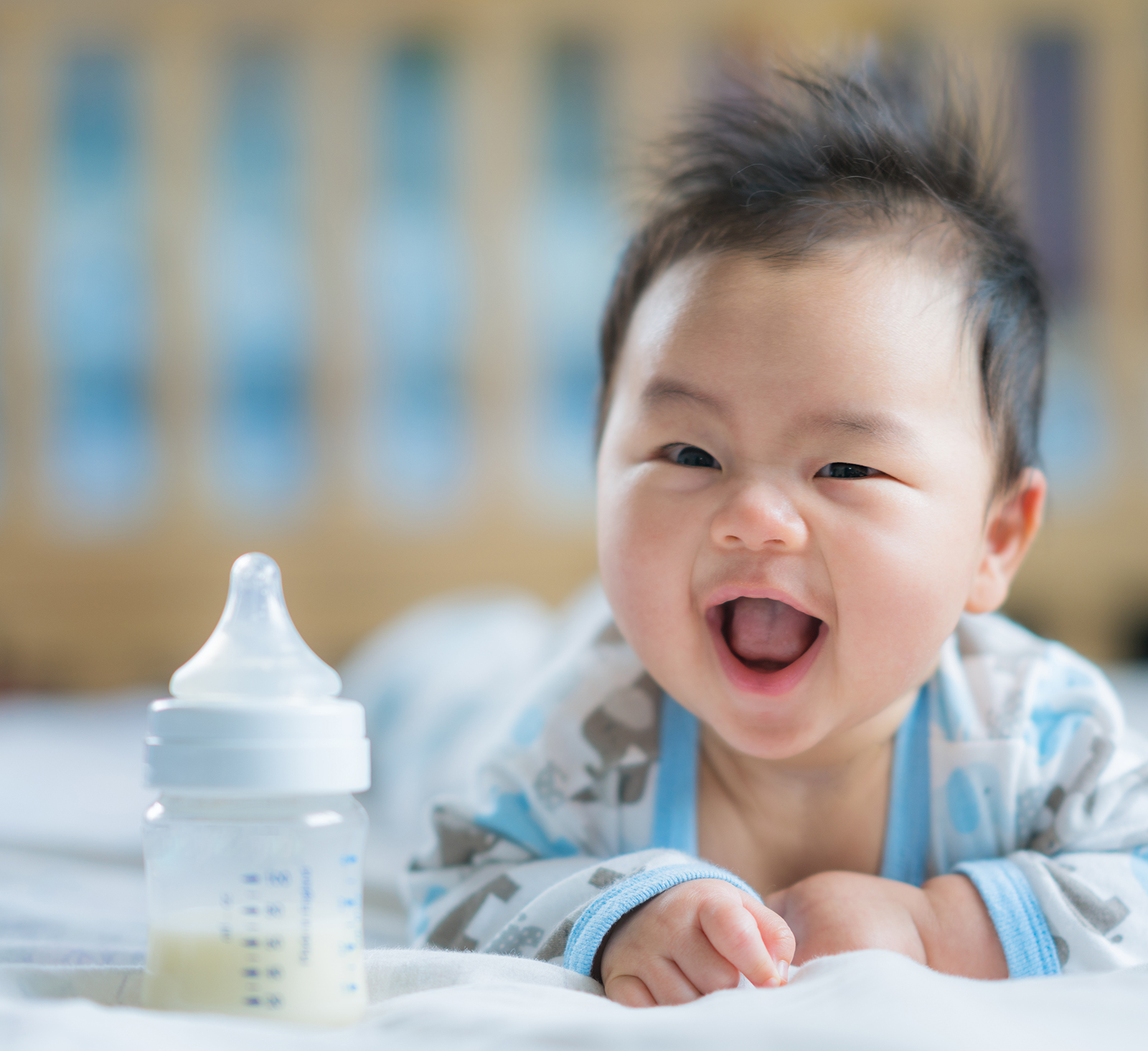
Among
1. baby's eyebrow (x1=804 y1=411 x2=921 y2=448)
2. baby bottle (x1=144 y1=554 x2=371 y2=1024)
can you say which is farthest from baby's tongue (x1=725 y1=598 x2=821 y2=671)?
baby bottle (x1=144 y1=554 x2=371 y2=1024)

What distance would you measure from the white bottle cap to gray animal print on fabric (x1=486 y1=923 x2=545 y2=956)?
257 millimetres

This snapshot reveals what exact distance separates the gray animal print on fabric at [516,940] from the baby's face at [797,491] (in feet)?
0.58

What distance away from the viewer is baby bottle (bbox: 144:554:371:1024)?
490mm

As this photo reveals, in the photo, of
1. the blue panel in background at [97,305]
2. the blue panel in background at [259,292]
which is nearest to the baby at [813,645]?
the blue panel in background at [259,292]

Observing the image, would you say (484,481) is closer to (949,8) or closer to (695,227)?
(949,8)

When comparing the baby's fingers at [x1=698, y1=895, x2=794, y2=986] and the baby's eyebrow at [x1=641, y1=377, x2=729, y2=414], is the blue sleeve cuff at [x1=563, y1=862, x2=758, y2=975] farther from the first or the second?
the baby's eyebrow at [x1=641, y1=377, x2=729, y2=414]

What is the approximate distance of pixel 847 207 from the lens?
80 cm

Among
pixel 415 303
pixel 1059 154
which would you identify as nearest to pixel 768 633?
pixel 415 303

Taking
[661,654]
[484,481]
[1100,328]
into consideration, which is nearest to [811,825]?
[661,654]

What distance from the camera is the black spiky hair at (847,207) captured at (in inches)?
31.8

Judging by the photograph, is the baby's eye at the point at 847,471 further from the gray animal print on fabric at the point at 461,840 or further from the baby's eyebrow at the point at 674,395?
the gray animal print on fabric at the point at 461,840

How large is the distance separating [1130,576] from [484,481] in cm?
195

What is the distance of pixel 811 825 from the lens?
2.89ft

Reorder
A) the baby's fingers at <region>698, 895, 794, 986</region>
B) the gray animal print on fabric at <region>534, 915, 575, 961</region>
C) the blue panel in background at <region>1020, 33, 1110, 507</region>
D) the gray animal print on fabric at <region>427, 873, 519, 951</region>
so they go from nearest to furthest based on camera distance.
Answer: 1. the baby's fingers at <region>698, 895, 794, 986</region>
2. the gray animal print on fabric at <region>534, 915, 575, 961</region>
3. the gray animal print on fabric at <region>427, 873, 519, 951</region>
4. the blue panel in background at <region>1020, 33, 1110, 507</region>
